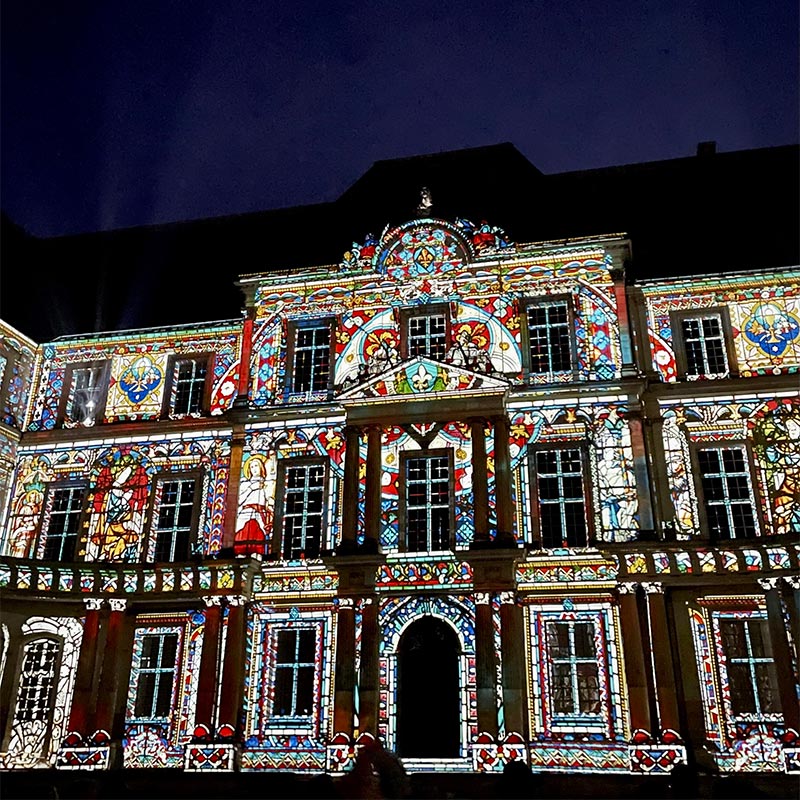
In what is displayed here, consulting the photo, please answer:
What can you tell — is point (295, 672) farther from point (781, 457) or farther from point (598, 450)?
point (781, 457)

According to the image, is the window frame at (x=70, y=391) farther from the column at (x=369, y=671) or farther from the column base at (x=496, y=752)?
the column base at (x=496, y=752)

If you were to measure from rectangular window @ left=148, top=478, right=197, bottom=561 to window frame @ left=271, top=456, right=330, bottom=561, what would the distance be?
7.10 ft

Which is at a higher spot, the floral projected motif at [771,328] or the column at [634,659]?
the floral projected motif at [771,328]

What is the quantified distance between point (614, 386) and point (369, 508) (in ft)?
19.2

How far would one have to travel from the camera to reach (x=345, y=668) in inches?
680

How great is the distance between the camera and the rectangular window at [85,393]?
21547 mm

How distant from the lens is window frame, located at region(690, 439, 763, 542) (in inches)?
683

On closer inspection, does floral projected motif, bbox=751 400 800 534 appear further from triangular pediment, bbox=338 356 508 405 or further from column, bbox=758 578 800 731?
triangular pediment, bbox=338 356 508 405

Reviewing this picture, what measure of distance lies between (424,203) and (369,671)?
11114mm

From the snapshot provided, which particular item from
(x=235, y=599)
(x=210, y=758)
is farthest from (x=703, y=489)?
(x=210, y=758)

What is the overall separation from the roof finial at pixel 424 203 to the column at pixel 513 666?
9.39 metres

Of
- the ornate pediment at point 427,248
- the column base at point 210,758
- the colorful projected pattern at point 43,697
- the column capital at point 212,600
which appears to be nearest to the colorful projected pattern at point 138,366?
the ornate pediment at point 427,248

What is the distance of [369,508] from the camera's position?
1848 cm

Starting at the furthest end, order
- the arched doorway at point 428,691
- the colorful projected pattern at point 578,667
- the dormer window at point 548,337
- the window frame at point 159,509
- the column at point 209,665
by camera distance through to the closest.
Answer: the window frame at point 159,509 < the dormer window at point 548,337 < the column at point 209,665 < the arched doorway at point 428,691 < the colorful projected pattern at point 578,667
